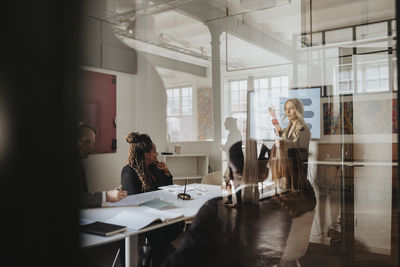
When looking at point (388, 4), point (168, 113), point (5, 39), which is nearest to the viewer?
point (5, 39)

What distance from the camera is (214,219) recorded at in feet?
4.39

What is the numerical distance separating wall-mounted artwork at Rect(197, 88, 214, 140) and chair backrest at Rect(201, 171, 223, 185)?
6.1 inches

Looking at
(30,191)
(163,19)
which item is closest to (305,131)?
(163,19)

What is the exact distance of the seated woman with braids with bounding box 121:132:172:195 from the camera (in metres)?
1.19

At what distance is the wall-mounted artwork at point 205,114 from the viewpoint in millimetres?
1205

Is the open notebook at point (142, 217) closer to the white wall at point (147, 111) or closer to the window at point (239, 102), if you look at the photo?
the white wall at point (147, 111)

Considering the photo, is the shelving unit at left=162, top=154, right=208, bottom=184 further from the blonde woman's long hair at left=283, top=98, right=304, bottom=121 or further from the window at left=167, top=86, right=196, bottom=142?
the blonde woman's long hair at left=283, top=98, right=304, bottom=121

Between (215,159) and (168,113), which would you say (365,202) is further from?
(168,113)

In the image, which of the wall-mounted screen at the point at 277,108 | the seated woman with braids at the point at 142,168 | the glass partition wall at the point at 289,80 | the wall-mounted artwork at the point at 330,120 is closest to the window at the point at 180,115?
the glass partition wall at the point at 289,80

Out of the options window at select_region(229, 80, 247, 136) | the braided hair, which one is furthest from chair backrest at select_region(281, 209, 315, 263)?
the braided hair

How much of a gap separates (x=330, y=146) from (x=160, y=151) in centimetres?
72

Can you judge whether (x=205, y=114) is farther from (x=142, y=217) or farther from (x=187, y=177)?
(x=142, y=217)

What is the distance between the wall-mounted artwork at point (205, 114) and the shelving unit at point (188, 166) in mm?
93

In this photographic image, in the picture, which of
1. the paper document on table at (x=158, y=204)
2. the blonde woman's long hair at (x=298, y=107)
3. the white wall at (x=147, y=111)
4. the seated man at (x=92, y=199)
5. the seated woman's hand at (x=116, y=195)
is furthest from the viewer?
the paper document on table at (x=158, y=204)
